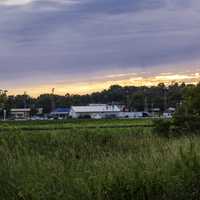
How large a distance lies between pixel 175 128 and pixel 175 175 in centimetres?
1841

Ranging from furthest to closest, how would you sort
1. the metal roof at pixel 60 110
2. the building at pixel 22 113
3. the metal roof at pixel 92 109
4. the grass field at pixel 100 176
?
the metal roof at pixel 60 110 < the building at pixel 22 113 < the metal roof at pixel 92 109 < the grass field at pixel 100 176

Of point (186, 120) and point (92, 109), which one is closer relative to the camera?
point (186, 120)

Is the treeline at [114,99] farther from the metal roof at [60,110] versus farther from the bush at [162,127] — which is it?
the bush at [162,127]

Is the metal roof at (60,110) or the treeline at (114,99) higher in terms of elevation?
the treeline at (114,99)

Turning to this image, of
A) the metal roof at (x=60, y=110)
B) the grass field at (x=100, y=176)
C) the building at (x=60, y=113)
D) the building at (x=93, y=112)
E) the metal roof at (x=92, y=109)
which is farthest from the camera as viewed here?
the metal roof at (x=60, y=110)

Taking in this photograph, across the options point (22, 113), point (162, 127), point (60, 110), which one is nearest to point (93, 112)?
point (60, 110)

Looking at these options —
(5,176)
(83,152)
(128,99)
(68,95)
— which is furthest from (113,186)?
(68,95)

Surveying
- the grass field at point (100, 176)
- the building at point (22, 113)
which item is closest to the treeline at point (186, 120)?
the grass field at point (100, 176)

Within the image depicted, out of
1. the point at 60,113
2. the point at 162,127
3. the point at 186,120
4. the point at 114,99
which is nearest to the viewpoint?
the point at 162,127

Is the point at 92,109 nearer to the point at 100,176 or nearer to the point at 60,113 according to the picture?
the point at 60,113

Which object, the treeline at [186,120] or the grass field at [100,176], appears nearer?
the grass field at [100,176]

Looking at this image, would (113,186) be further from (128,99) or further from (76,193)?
(128,99)

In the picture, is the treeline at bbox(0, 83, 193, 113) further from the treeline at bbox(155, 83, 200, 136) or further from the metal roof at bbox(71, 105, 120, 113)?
the treeline at bbox(155, 83, 200, 136)

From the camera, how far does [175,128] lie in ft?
87.3
